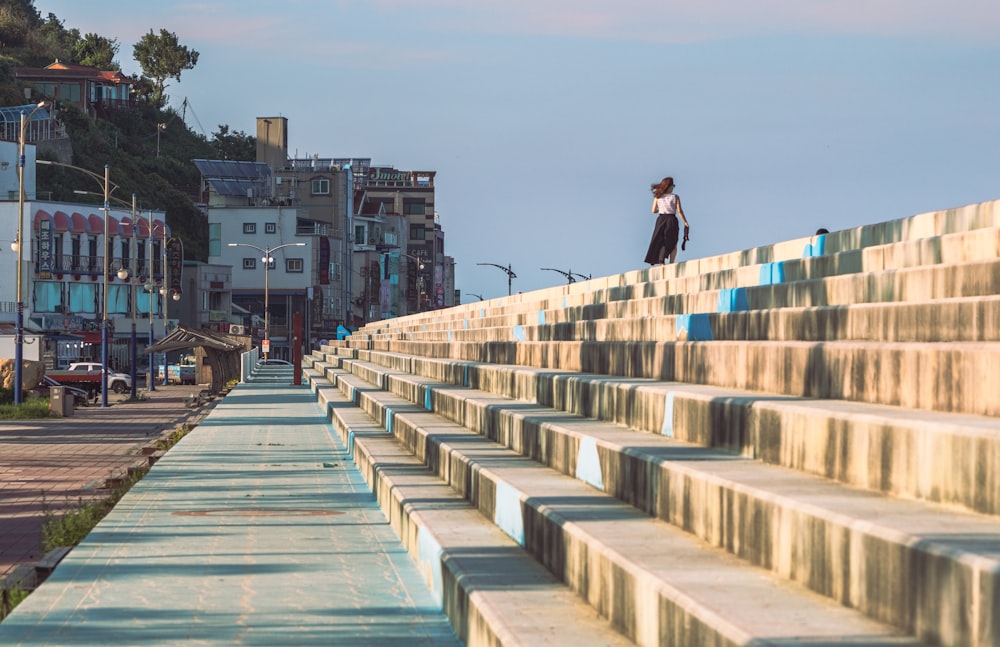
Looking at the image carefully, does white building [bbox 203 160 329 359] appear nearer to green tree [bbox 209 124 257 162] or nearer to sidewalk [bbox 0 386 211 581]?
green tree [bbox 209 124 257 162]

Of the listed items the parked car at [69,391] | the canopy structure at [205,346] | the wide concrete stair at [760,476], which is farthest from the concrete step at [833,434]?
the parked car at [69,391]

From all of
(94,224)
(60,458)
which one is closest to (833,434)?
(60,458)

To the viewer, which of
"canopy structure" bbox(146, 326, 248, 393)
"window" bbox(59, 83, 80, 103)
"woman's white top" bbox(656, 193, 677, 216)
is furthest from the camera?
"window" bbox(59, 83, 80, 103)

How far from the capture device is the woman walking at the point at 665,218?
60.2 feet

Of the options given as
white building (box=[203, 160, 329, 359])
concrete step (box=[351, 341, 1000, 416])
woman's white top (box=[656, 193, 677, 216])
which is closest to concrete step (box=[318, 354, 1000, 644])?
concrete step (box=[351, 341, 1000, 416])

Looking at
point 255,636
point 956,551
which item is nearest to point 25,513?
point 255,636

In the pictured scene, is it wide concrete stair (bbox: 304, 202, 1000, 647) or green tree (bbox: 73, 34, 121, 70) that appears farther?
green tree (bbox: 73, 34, 121, 70)

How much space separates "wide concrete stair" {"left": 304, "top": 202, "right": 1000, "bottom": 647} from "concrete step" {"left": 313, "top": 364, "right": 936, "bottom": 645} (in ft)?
0.05

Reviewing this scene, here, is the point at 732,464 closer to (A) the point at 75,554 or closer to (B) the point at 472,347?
(A) the point at 75,554

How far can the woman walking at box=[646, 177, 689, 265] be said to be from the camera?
60.2 feet

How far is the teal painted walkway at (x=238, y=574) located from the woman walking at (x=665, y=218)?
19.3 feet

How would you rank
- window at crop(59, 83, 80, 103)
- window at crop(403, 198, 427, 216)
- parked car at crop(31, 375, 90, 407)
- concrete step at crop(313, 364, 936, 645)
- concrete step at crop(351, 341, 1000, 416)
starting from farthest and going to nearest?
window at crop(403, 198, 427, 216), window at crop(59, 83, 80, 103), parked car at crop(31, 375, 90, 407), concrete step at crop(351, 341, 1000, 416), concrete step at crop(313, 364, 936, 645)

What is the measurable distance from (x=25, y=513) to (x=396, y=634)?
32.2 feet

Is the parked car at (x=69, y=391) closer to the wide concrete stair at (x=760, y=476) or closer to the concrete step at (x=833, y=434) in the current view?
the wide concrete stair at (x=760, y=476)
